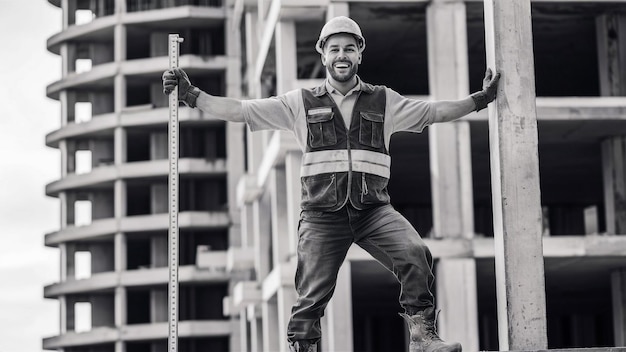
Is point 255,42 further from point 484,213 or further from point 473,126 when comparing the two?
point 473,126

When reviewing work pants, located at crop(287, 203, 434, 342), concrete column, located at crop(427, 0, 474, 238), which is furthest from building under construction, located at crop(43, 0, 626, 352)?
work pants, located at crop(287, 203, 434, 342)

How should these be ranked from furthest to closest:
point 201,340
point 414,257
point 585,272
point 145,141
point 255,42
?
point 145,141, point 201,340, point 255,42, point 585,272, point 414,257

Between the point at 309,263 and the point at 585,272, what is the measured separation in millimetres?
26170

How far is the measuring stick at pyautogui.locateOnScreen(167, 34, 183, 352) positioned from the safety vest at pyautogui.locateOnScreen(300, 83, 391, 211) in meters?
0.90

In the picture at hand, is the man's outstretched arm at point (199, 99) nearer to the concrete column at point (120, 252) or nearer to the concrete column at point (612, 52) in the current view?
the concrete column at point (612, 52)

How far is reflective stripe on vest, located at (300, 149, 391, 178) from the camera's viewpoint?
8.99 m

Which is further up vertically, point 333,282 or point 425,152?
point 425,152

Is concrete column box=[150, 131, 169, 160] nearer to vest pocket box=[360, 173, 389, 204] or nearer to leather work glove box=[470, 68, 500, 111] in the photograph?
leather work glove box=[470, 68, 500, 111]

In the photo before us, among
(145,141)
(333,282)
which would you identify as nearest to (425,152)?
(333,282)

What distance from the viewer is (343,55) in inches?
355

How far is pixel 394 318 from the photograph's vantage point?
4691 centimetres

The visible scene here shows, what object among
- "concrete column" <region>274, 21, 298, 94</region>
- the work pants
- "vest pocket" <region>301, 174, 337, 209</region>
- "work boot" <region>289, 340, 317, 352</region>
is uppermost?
"concrete column" <region>274, 21, 298, 94</region>

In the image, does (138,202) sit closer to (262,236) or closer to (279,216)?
(262,236)

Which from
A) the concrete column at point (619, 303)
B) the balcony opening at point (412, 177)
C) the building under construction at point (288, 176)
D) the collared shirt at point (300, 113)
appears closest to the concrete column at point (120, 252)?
the building under construction at point (288, 176)
